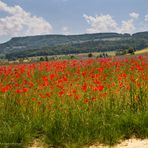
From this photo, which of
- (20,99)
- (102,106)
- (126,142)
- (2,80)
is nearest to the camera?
(126,142)

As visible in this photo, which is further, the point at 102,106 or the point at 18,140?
the point at 102,106

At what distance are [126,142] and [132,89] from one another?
219 cm

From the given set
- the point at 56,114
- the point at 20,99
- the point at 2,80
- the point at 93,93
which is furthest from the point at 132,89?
the point at 2,80

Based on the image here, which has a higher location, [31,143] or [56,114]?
[56,114]

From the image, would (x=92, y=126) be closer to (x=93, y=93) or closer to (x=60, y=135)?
(x=60, y=135)

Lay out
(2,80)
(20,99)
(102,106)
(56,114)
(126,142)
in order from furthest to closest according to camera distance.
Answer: (2,80), (20,99), (102,106), (56,114), (126,142)

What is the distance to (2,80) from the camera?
11.5 meters

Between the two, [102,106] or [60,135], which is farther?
[102,106]

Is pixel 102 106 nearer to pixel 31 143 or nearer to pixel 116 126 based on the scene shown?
pixel 116 126

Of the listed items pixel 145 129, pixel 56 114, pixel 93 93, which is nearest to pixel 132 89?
pixel 93 93

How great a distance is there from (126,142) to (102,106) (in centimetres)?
138

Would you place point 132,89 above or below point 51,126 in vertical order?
above

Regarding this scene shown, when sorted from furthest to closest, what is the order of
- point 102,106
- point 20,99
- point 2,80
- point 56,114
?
point 2,80
point 20,99
point 102,106
point 56,114

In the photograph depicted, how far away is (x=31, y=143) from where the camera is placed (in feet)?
19.7
